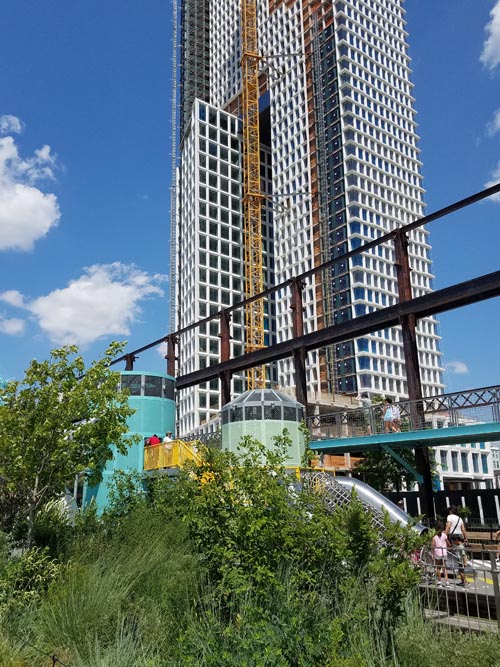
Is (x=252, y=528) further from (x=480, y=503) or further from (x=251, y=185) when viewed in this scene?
(x=251, y=185)

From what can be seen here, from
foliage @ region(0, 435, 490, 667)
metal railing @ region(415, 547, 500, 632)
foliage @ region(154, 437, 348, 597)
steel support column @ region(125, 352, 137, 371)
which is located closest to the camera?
foliage @ region(0, 435, 490, 667)

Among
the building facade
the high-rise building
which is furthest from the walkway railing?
the high-rise building

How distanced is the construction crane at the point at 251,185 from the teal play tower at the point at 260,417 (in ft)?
219

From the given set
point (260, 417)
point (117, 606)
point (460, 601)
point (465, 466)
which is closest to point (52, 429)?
point (117, 606)

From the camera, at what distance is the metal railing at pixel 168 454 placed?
74.3ft

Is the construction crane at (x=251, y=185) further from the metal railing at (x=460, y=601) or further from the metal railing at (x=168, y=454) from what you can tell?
the metal railing at (x=460, y=601)

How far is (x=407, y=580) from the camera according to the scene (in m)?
6.26

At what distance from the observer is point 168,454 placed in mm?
23688

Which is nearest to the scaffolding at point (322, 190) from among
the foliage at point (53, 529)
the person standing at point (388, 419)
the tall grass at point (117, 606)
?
the person standing at point (388, 419)

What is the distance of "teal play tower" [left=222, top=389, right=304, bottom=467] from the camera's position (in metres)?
22.3

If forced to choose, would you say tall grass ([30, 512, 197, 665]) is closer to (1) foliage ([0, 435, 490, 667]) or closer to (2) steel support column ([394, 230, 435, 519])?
(1) foliage ([0, 435, 490, 667])

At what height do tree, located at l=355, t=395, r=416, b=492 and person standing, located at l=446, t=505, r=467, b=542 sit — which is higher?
tree, located at l=355, t=395, r=416, b=492

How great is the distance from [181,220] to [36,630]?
104m

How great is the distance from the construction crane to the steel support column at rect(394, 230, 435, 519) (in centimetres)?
6233
